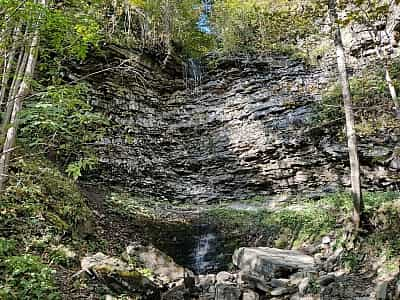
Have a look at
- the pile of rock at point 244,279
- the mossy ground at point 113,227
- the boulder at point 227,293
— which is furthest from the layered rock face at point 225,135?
the boulder at point 227,293

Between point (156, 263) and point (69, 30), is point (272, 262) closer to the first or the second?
point (156, 263)

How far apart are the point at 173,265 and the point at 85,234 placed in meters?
1.83

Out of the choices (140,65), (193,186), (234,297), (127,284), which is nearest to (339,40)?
(234,297)

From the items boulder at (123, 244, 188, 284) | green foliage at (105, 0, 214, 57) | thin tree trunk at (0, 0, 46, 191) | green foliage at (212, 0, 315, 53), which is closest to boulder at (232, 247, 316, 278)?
boulder at (123, 244, 188, 284)

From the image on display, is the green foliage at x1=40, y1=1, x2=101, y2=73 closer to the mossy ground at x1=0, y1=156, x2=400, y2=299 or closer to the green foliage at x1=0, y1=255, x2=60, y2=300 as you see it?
the mossy ground at x1=0, y1=156, x2=400, y2=299

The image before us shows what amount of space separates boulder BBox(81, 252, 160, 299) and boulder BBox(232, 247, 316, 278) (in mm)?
2031

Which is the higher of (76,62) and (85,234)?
(76,62)

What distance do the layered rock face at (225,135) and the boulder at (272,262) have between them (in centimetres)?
541

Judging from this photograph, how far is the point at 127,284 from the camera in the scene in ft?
17.5

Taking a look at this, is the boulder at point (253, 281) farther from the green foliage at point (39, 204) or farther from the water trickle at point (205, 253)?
the green foliage at point (39, 204)

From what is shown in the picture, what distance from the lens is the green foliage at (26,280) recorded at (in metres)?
4.11

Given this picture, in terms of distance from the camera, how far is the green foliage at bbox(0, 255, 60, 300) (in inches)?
162

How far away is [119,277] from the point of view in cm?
532

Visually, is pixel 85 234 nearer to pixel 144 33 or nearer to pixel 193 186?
pixel 193 186
